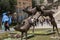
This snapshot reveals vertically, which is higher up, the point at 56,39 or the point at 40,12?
the point at 40,12

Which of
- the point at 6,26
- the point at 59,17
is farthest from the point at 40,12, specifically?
the point at 59,17

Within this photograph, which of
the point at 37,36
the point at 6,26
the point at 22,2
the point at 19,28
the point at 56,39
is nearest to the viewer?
the point at 19,28

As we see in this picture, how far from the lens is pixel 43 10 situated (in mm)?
13406

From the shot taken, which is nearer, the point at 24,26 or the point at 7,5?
the point at 24,26

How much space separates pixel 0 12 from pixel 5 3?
116cm

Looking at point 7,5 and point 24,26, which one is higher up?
point 7,5

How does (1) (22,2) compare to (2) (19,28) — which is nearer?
(2) (19,28)

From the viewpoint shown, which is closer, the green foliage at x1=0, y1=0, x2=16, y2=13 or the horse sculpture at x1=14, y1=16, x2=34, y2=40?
the horse sculpture at x1=14, y1=16, x2=34, y2=40

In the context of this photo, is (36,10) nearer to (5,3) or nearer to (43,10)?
(43,10)

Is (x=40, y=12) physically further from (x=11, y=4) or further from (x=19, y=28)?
(x=11, y=4)

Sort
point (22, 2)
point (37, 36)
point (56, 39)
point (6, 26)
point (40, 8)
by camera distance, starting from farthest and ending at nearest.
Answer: point (22, 2) < point (6, 26) < point (37, 36) < point (56, 39) < point (40, 8)

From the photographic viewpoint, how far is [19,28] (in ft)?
35.5

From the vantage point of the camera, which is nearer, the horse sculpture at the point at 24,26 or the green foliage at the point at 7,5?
the horse sculpture at the point at 24,26

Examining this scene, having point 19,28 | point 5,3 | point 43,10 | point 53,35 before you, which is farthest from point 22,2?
point 19,28
